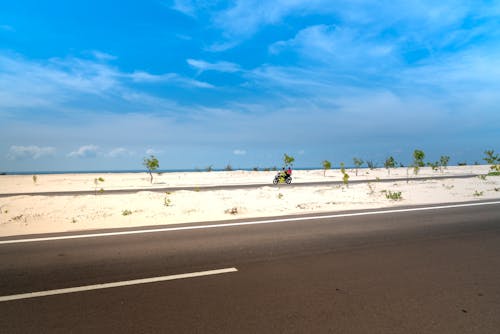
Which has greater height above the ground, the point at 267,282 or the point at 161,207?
the point at 161,207

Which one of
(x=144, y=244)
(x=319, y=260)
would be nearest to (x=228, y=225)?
(x=144, y=244)

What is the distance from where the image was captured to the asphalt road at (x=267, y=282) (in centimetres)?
334

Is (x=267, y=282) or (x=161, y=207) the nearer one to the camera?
(x=267, y=282)

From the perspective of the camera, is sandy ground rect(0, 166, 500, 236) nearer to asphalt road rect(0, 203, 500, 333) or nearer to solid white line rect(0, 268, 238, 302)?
asphalt road rect(0, 203, 500, 333)

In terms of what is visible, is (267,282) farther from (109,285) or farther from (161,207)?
(161,207)

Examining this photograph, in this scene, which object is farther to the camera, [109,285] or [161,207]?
[161,207]

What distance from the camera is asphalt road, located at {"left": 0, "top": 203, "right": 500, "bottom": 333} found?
11.0ft

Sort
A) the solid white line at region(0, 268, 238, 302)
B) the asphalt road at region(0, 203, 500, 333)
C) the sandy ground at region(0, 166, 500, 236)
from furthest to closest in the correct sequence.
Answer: the sandy ground at region(0, 166, 500, 236) < the solid white line at region(0, 268, 238, 302) < the asphalt road at region(0, 203, 500, 333)

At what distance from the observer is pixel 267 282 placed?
4.45 m

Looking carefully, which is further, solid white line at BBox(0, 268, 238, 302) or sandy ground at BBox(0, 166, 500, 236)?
sandy ground at BBox(0, 166, 500, 236)

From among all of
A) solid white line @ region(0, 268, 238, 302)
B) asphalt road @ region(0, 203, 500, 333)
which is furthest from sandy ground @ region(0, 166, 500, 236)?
solid white line @ region(0, 268, 238, 302)

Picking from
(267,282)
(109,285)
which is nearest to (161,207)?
(109,285)

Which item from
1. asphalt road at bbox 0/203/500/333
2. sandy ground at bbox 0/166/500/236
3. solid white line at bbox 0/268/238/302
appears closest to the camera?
asphalt road at bbox 0/203/500/333

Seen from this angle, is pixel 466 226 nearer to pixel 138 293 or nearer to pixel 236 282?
pixel 236 282
